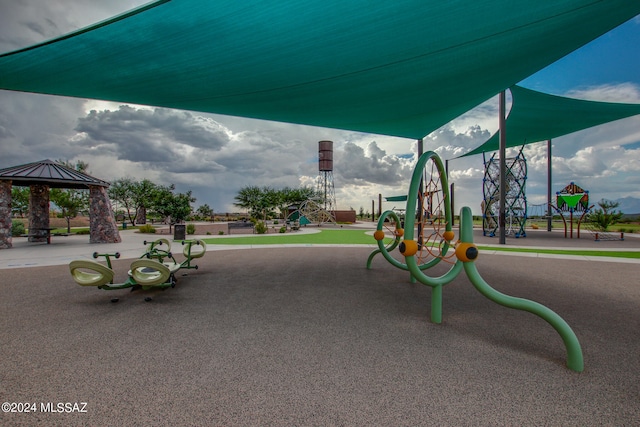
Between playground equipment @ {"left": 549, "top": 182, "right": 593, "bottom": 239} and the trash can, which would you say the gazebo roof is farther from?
playground equipment @ {"left": 549, "top": 182, "right": 593, "bottom": 239}

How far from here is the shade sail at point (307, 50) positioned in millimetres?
2924

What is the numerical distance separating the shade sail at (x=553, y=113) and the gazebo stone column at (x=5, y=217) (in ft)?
54.8

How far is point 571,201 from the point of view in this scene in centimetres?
1466

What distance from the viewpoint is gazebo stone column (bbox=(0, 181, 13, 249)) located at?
33.2ft

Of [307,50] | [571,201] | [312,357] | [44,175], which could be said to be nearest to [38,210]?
[44,175]

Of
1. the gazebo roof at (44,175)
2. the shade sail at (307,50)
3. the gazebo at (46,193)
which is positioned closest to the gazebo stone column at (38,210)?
the gazebo at (46,193)

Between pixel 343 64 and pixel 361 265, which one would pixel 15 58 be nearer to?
pixel 343 64

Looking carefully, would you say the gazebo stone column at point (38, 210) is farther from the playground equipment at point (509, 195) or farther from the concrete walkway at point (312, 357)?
the playground equipment at point (509, 195)

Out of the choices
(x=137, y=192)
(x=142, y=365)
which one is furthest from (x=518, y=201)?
(x=137, y=192)

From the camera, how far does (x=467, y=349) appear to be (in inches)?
112

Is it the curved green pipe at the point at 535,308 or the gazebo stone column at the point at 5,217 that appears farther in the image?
the gazebo stone column at the point at 5,217

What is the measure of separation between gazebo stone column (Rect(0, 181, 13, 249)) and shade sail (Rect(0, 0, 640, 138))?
919cm

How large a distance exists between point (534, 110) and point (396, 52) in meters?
8.03

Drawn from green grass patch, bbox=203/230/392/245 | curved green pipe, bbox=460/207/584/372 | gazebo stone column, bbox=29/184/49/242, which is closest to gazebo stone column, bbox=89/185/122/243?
gazebo stone column, bbox=29/184/49/242
